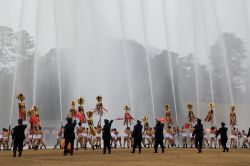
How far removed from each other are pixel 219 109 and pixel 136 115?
44.7 ft

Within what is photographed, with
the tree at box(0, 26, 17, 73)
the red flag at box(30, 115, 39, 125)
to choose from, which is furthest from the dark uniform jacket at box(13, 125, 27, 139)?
the tree at box(0, 26, 17, 73)

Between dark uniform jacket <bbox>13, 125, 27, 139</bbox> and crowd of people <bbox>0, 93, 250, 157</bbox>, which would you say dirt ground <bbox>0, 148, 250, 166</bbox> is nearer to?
dark uniform jacket <bbox>13, 125, 27, 139</bbox>

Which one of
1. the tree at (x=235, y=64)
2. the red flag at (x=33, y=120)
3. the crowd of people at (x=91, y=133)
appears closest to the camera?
the crowd of people at (x=91, y=133)

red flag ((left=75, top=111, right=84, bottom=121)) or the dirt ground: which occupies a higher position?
red flag ((left=75, top=111, right=84, bottom=121))

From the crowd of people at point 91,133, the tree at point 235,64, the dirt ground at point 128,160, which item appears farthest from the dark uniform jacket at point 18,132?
the tree at point 235,64

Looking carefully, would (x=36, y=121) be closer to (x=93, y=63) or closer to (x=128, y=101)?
(x=93, y=63)

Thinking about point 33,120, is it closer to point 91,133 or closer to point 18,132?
point 91,133

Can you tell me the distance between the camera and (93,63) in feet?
183

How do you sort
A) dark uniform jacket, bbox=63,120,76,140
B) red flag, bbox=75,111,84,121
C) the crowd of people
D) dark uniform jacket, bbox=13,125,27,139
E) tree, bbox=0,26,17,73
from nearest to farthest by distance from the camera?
dark uniform jacket, bbox=13,125,27,139 → dark uniform jacket, bbox=63,120,76,140 → the crowd of people → red flag, bbox=75,111,84,121 → tree, bbox=0,26,17,73

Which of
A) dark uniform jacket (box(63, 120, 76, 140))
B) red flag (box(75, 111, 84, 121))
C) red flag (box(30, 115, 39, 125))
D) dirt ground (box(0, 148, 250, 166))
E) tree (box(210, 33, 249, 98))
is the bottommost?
dirt ground (box(0, 148, 250, 166))

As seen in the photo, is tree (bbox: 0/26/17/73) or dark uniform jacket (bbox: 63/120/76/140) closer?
dark uniform jacket (bbox: 63/120/76/140)

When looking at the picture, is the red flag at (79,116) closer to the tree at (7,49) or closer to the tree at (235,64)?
the tree at (7,49)

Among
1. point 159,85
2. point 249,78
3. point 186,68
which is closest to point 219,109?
point 249,78

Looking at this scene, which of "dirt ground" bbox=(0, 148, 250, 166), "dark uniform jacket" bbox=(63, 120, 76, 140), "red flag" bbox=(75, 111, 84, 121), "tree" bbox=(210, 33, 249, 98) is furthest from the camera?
"tree" bbox=(210, 33, 249, 98)
